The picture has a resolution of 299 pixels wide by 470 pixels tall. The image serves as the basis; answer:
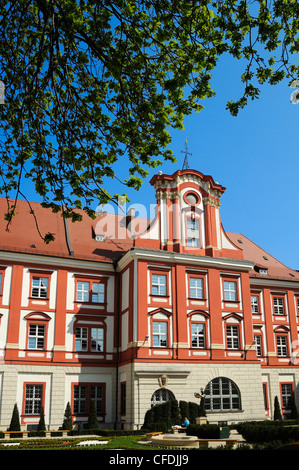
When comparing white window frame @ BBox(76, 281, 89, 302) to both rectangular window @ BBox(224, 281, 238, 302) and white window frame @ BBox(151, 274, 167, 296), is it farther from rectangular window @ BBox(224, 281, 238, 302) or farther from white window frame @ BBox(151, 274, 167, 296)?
rectangular window @ BBox(224, 281, 238, 302)

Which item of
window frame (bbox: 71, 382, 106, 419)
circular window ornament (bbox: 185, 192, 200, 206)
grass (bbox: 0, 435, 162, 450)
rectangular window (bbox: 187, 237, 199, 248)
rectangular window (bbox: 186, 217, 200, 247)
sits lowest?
grass (bbox: 0, 435, 162, 450)

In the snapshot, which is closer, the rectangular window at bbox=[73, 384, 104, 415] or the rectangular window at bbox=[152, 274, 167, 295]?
the rectangular window at bbox=[73, 384, 104, 415]

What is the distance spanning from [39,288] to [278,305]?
63.0 feet

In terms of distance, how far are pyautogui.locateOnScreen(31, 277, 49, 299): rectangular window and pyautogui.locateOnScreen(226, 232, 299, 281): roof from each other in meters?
15.9

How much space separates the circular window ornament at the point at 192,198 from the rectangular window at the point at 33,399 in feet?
51.8

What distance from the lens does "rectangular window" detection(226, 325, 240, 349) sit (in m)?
31.2

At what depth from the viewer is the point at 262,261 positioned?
39.3 meters

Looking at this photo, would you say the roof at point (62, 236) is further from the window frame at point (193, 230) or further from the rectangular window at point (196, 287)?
the rectangular window at point (196, 287)

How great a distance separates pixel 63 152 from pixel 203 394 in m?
21.5

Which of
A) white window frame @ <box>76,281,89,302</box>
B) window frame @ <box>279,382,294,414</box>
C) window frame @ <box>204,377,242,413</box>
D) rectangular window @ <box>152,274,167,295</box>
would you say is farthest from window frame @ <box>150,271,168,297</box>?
window frame @ <box>279,382,294,414</box>

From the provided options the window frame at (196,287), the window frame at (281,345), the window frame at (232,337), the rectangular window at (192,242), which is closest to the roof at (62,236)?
the rectangular window at (192,242)

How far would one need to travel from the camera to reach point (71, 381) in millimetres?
29094

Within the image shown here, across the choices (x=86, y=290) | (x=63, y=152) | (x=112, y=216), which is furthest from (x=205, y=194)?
(x=63, y=152)

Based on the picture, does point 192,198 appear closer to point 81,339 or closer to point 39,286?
point 39,286
